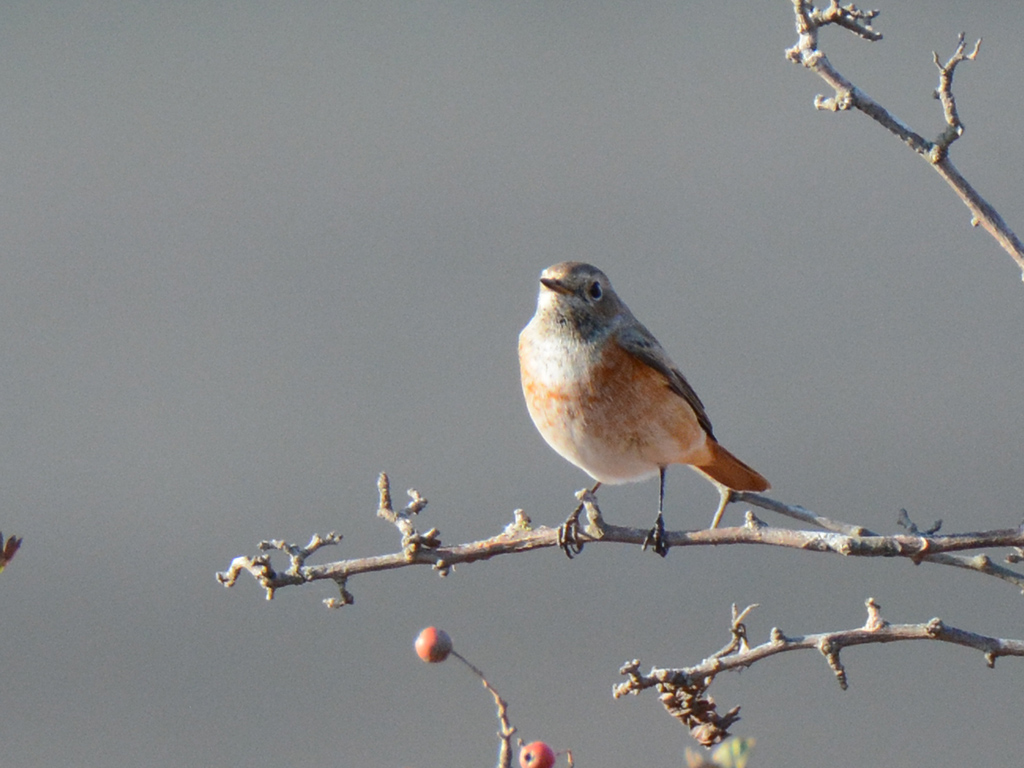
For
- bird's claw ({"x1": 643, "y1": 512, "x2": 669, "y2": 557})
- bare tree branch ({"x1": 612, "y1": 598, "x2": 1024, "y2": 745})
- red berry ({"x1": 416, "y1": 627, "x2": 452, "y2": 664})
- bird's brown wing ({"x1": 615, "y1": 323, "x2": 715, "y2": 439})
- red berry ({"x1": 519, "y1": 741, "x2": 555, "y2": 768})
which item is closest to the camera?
bare tree branch ({"x1": 612, "y1": 598, "x2": 1024, "y2": 745})

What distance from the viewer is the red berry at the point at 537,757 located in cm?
175

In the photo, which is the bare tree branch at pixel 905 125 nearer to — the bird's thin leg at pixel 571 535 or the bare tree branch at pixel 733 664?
the bare tree branch at pixel 733 664

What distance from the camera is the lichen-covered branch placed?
64.0 inches

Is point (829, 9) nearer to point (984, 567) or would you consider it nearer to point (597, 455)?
point (984, 567)

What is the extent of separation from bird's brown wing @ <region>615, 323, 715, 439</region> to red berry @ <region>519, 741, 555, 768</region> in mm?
→ 1752

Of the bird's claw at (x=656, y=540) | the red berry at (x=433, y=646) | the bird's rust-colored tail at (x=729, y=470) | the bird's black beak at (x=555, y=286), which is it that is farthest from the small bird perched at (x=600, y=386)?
the red berry at (x=433, y=646)

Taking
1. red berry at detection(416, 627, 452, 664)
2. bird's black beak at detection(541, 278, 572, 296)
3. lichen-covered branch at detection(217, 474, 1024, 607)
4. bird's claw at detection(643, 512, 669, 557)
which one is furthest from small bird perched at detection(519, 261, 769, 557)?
red berry at detection(416, 627, 452, 664)

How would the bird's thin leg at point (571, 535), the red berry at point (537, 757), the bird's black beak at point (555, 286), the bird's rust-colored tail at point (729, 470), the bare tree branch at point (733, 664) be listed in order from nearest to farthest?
the bare tree branch at point (733, 664)
the red berry at point (537, 757)
the bird's thin leg at point (571, 535)
the bird's black beak at point (555, 286)
the bird's rust-colored tail at point (729, 470)

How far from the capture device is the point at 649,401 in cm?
333

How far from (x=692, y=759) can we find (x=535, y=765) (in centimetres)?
80

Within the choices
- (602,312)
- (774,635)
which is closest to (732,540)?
(774,635)

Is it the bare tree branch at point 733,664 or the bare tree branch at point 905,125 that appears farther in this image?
the bare tree branch at point 905,125

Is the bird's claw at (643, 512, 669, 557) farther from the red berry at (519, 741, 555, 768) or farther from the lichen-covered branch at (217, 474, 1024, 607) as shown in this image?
the red berry at (519, 741, 555, 768)

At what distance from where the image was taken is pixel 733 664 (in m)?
1.67
